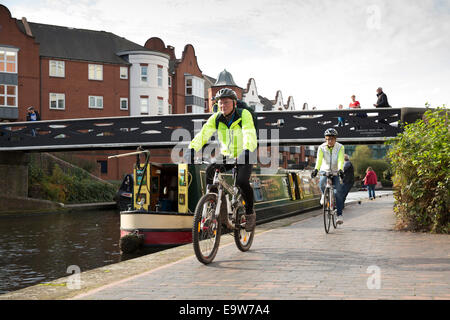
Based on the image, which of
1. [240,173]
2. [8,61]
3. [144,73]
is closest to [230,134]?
[240,173]

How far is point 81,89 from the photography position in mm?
44531

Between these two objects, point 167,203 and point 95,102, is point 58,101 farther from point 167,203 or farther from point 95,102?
point 167,203

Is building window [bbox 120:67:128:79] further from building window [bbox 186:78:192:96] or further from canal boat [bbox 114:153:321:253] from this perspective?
canal boat [bbox 114:153:321:253]

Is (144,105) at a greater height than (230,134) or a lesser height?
greater

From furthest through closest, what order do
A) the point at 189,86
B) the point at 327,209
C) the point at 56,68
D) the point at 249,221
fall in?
the point at 189,86, the point at 56,68, the point at 327,209, the point at 249,221

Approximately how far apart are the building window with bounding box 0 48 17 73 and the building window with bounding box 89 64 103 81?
6.42 m

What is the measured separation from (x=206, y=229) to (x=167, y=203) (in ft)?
29.9

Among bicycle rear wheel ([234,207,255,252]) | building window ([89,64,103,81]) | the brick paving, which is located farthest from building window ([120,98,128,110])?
bicycle rear wheel ([234,207,255,252])

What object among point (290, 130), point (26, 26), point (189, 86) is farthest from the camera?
point (189, 86)

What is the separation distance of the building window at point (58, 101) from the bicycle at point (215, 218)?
127 feet

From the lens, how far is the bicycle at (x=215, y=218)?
600 centimetres

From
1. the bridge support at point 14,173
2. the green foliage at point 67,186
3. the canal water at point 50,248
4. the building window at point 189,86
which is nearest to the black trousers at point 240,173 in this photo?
the canal water at point 50,248

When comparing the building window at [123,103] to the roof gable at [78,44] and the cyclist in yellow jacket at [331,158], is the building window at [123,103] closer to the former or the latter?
the roof gable at [78,44]
